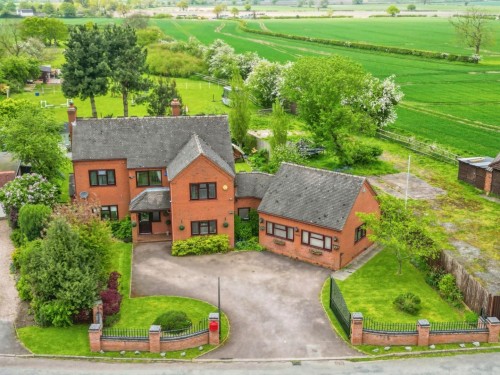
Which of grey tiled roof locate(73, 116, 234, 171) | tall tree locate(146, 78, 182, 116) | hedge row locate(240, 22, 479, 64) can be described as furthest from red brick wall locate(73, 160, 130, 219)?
hedge row locate(240, 22, 479, 64)

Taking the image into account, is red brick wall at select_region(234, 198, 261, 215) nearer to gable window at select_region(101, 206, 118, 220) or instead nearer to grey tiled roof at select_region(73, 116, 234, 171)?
grey tiled roof at select_region(73, 116, 234, 171)

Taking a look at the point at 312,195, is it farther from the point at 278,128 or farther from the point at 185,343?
the point at 278,128

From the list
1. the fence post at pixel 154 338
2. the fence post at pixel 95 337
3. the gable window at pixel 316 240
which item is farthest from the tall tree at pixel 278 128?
the fence post at pixel 95 337

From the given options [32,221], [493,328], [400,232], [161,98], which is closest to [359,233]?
[400,232]

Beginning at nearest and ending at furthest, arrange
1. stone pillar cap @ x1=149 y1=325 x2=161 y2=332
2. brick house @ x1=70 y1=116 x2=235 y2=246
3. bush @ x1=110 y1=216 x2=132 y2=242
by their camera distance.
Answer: stone pillar cap @ x1=149 y1=325 x2=161 y2=332 → brick house @ x1=70 y1=116 x2=235 y2=246 → bush @ x1=110 y1=216 x2=132 y2=242

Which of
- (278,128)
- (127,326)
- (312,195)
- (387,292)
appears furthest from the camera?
(278,128)

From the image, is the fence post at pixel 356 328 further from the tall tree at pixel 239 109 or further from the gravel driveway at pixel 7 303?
the tall tree at pixel 239 109
